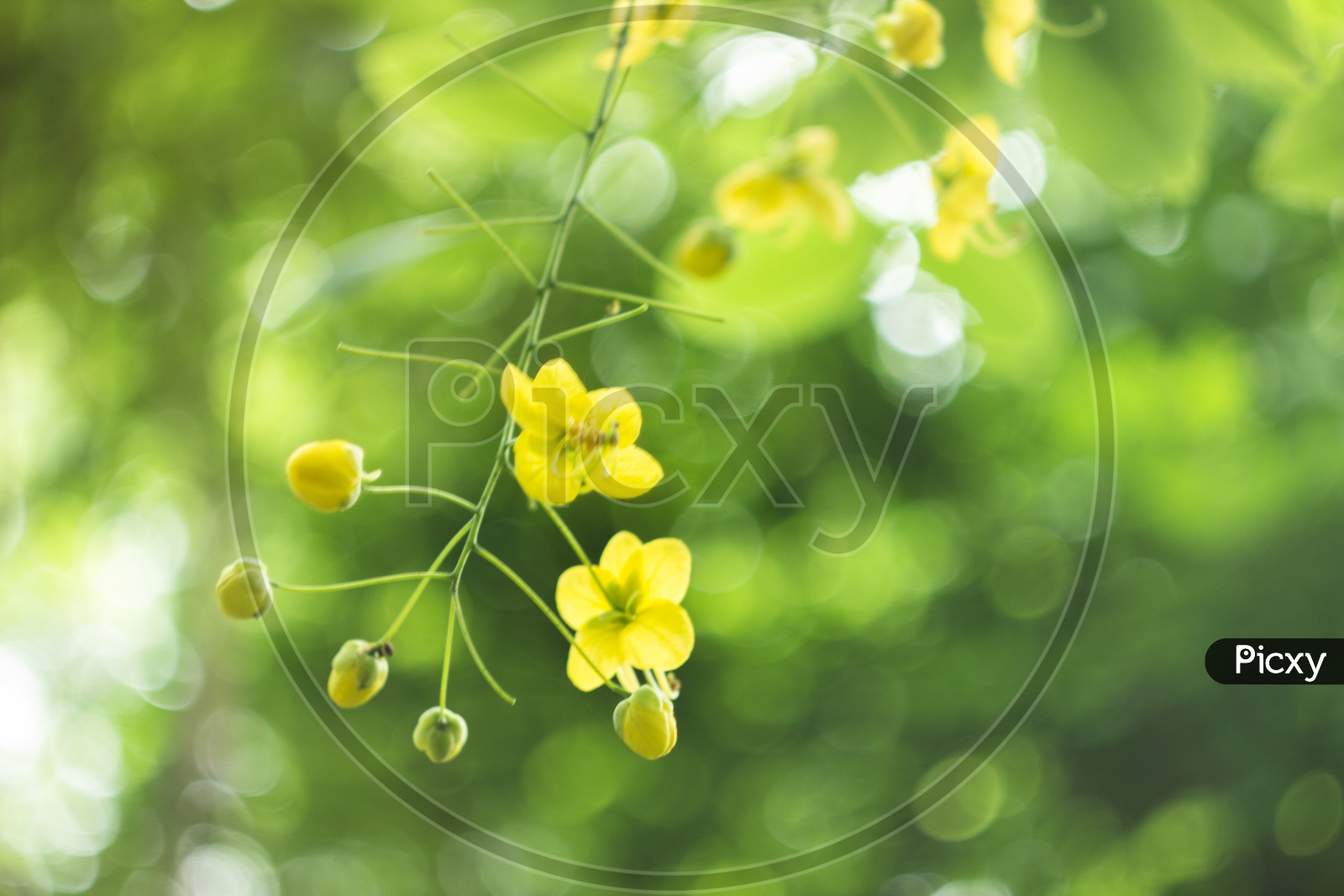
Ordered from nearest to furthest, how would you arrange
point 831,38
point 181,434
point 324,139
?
point 831,38 < point 324,139 < point 181,434

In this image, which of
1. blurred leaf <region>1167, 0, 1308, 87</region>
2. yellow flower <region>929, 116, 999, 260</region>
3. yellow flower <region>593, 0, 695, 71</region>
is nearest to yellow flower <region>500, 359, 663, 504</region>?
yellow flower <region>593, 0, 695, 71</region>

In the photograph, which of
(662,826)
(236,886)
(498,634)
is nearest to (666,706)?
(498,634)

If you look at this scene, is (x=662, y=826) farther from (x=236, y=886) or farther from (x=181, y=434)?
(x=181, y=434)

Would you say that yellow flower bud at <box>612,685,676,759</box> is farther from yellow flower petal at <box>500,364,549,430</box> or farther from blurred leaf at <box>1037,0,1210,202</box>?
blurred leaf at <box>1037,0,1210,202</box>

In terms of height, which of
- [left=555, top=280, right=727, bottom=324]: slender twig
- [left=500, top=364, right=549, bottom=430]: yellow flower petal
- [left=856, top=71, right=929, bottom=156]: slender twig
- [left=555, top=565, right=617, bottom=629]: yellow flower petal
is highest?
[left=856, top=71, right=929, bottom=156]: slender twig

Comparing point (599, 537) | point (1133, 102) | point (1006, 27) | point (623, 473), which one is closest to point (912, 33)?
point (1006, 27)

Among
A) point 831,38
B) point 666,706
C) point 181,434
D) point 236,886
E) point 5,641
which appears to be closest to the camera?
point 666,706

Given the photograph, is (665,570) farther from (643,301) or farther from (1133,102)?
(1133,102)
